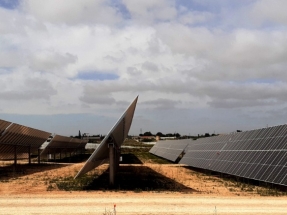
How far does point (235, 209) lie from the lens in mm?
15359

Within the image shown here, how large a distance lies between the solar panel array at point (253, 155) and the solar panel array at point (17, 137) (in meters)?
20.6

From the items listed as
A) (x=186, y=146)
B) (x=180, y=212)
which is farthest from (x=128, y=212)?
(x=186, y=146)

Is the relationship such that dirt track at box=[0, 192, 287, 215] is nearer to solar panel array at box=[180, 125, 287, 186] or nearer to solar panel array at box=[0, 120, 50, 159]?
solar panel array at box=[180, 125, 287, 186]

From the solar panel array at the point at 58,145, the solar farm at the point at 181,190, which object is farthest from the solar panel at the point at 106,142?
the solar panel array at the point at 58,145

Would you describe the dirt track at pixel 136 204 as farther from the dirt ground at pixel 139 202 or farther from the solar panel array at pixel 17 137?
the solar panel array at pixel 17 137

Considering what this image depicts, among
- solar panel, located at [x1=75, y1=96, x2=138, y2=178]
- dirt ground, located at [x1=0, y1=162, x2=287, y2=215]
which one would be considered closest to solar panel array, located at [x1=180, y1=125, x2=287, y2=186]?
dirt ground, located at [x1=0, y1=162, x2=287, y2=215]

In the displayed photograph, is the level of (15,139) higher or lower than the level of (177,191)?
higher

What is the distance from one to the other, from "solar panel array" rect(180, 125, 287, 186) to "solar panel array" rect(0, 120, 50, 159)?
20.6 metres

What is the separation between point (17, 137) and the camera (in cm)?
4259

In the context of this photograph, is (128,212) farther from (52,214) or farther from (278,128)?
(278,128)

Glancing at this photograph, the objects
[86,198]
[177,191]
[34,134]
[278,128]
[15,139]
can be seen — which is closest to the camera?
[86,198]

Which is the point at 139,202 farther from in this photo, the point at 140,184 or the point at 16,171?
the point at 16,171

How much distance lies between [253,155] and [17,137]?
28.1 metres

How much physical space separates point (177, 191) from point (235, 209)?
6.26 meters
